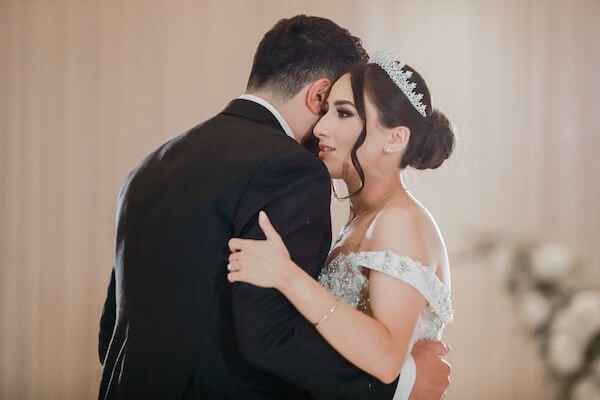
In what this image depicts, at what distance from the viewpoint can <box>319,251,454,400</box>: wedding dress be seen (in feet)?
5.57

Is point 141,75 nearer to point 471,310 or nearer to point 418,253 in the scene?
point 471,310

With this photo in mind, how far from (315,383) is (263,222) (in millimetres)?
369

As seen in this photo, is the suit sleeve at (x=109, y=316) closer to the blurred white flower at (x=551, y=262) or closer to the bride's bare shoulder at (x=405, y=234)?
the bride's bare shoulder at (x=405, y=234)

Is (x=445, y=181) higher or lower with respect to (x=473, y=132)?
lower

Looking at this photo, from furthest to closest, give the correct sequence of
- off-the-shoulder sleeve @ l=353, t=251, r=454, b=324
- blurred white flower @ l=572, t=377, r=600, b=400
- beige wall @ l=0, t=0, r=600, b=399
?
beige wall @ l=0, t=0, r=600, b=399, off-the-shoulder sleeve @ l=353, t=251, r=454, b=324, blurred white flower @ l=572, t=377, r=600, b=400

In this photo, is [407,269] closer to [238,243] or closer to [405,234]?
[405,234]

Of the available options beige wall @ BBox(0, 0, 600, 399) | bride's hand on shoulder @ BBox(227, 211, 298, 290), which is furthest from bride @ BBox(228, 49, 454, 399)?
beige wall @ BBox(0, 0, 600, 399)

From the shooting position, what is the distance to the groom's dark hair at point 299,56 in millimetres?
1895

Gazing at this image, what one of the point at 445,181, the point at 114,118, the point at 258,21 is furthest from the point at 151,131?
the point at 445,181

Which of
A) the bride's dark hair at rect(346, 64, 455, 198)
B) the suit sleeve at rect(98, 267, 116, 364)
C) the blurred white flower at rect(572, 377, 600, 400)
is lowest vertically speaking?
the suit sleeve at rect(98, 267, 116, 364)

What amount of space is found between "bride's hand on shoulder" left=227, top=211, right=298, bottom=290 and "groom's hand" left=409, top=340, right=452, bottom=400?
0.54m

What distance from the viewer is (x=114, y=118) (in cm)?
471

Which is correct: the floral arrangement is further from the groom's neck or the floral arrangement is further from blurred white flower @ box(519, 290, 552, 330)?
the groom's neck

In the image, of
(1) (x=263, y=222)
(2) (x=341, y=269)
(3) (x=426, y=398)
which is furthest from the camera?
(2) (x=341, y=269)
